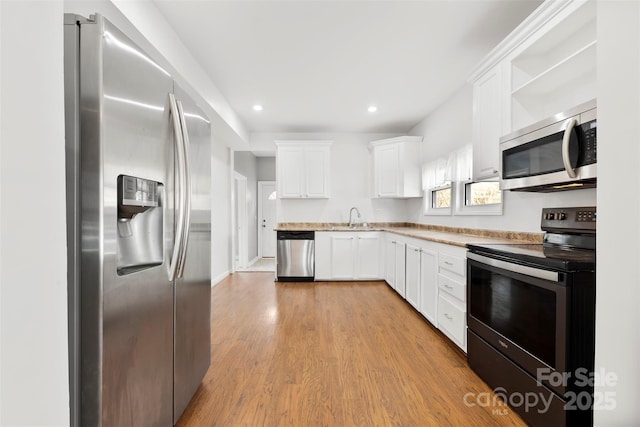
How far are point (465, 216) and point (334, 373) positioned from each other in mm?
2352

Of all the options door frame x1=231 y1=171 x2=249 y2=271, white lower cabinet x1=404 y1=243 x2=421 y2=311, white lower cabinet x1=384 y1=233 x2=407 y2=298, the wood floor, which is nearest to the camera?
the wood floor

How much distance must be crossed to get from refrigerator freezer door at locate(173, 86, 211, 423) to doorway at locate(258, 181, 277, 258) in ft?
18.5

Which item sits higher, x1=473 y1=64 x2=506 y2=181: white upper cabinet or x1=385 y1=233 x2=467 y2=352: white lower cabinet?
x1=473 y1=64 x2=506 y2=181: white upper cabinet

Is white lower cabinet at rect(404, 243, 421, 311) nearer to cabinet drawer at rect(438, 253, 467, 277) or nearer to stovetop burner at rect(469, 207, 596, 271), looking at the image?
cabinet drawer at rect(438, 253, 467, 277)

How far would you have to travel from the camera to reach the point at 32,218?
1.60 feet

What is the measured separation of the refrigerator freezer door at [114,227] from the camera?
0.94m

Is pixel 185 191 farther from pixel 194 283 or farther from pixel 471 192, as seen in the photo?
pixel 471 192

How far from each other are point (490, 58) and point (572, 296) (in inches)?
73.9

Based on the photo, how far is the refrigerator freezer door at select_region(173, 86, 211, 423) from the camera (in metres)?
1.45

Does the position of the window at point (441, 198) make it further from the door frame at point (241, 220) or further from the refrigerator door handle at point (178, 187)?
the door frame at point (241, 220)

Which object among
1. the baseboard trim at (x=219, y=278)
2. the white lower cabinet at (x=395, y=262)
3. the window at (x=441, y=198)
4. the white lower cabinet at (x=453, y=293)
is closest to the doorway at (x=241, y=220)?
the baseboard trim at (x=219, y=278)

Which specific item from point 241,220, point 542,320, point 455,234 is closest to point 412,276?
point 455,234

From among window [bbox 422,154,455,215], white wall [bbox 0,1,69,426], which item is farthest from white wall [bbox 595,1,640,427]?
window [bbox 422,154,455,215]

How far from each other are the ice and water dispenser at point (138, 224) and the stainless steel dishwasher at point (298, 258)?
3585 mm
